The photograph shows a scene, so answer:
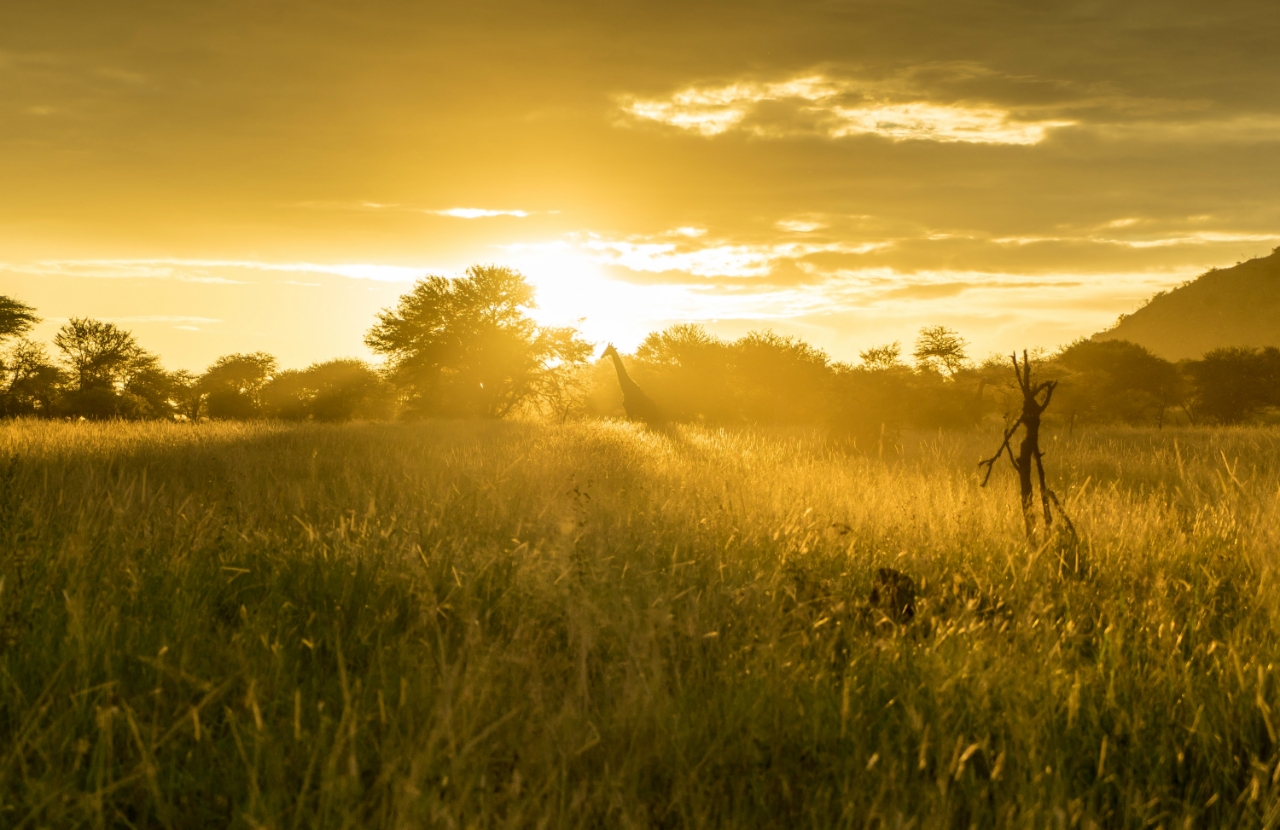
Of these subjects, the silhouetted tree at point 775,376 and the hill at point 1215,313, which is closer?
the silhouetted tree at point 775,376

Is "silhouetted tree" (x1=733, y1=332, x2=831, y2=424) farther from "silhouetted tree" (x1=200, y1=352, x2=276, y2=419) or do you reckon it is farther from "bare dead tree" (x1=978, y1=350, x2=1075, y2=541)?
"silhouetted tree" (x1=200, y1=352, x2=276, y2=419)

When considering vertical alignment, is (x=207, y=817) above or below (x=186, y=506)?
below

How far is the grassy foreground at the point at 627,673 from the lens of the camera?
7.09ft

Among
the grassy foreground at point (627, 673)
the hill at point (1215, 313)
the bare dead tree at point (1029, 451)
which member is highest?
the hill at point (1215, 313)

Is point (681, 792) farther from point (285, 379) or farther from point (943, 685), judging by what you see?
point (285, 379)

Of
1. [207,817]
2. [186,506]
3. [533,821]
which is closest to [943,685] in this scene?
[533,821]

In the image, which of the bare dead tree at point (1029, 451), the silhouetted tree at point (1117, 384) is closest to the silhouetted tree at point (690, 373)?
the silhouetted tree at point (1117, 384)

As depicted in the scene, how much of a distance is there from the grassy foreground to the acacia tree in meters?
26.7

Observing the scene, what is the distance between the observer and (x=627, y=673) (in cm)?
282

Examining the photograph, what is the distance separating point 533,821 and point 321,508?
4198 mm

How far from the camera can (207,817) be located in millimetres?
2096

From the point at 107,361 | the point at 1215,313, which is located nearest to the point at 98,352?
the point at 107,361

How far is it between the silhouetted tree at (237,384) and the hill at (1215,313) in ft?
293

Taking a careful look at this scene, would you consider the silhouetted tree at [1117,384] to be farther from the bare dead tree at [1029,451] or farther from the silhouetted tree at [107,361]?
the silhouetted tree at [107,361]
